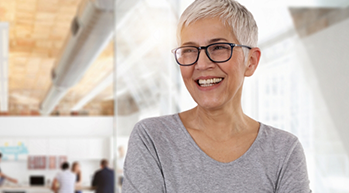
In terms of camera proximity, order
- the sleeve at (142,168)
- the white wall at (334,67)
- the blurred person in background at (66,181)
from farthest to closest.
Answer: the blurred person in background at (66,181) < the white wall at (334,67) < the sleeve at (142,168)

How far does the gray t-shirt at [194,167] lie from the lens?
0.78m

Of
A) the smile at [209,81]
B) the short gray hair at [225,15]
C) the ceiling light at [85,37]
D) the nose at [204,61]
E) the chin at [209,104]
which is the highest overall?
the ceiling light at [85,37]

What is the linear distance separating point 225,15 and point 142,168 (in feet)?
1.14

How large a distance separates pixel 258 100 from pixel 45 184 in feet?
30.8

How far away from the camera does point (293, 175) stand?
807mm

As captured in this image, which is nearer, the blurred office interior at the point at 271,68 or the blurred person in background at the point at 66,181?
the blurred office interior at the point at 271,68

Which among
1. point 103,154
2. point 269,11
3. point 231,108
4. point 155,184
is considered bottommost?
point 103,154

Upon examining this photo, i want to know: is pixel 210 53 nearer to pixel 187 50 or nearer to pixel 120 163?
pixel 187 50

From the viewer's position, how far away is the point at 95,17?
10.3ft

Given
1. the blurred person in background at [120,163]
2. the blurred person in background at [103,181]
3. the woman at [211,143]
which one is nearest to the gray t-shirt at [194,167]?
the woman at [211,143]

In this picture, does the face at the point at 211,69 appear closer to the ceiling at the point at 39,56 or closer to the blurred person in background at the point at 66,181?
the ceiling at the point at 39,56

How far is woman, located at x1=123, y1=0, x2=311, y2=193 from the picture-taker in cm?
78

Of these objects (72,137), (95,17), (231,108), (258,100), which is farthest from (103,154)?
(231,108)

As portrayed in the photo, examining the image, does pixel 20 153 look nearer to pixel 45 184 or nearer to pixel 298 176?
pixel 45 184
